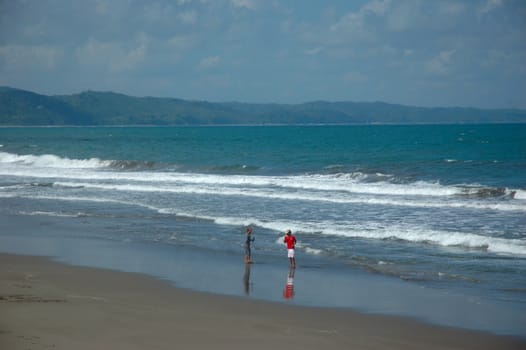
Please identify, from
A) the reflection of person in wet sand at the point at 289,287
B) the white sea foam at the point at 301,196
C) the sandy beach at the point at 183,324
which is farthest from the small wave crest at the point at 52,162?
the sandy beach at the point at 183,324

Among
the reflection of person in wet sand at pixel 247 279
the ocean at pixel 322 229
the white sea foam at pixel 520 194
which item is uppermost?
the white sea foam at pixel 520 194

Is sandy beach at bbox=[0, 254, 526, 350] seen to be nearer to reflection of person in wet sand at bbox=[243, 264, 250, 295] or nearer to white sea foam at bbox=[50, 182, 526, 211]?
reflection of person in wet sand at bbox=[243, 264, 250, 295]

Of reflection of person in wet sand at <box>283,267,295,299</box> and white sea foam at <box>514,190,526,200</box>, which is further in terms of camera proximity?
white sea foam at <box>514,190,526,200</box>

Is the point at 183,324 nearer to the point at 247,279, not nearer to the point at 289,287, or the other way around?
the point at 289,287

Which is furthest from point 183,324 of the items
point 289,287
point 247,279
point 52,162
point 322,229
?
point 52,162

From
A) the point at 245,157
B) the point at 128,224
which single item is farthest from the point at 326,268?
the point at 245,157

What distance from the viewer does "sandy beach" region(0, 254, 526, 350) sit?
10852 mm

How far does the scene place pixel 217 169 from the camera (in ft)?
169

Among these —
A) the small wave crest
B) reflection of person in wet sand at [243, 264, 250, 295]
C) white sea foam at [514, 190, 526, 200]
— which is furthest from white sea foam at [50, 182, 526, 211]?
the small wave crest

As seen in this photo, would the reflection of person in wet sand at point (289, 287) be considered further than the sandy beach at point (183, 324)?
Yes

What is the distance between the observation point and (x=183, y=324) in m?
12.0

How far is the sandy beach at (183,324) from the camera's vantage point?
1085cm

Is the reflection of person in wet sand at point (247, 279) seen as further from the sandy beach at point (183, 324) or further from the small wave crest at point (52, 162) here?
the small wave crest at point (52, 162)

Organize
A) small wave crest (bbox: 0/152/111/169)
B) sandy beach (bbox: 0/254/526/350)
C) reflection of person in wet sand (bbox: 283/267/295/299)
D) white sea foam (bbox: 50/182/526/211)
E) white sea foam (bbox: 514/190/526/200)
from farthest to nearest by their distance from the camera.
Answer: small wave crest (bbox: 0/152/111/169)
white sea foam (bbox: 514/190/526/200)
white sea foam (bbox: 50/182/526/211)
reflection of person in wet sand (bbox: 283/267/295/299)
sandy beach (bbox: 0/254/526/350)
